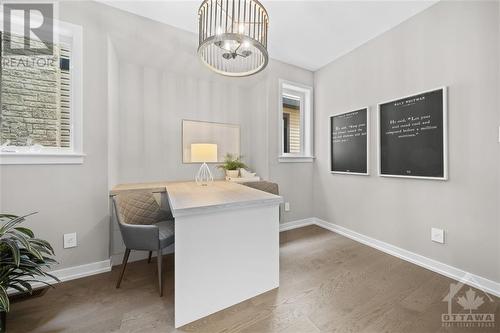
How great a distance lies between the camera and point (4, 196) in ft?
5.75

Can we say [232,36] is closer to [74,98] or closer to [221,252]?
[221,252]

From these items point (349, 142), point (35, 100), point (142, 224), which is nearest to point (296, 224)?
point (349, 142)

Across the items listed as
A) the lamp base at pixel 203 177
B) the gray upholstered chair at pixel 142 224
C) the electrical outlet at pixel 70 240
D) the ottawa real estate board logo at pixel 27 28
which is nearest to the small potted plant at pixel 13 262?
the electrical outlet at pixel 70 240

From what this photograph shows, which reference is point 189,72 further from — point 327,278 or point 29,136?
→ point 327,278

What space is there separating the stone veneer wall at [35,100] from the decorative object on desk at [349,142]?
3400 mm

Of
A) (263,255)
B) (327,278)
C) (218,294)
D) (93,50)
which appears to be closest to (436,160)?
(327,278)

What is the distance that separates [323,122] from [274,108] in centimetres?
92

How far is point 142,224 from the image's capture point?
216cm

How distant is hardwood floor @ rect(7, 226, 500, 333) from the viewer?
1.42m

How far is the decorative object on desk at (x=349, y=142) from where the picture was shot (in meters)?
2.83

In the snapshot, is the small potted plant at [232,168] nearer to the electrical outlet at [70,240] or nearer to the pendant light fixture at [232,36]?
the pendant light fixture at [232,36]

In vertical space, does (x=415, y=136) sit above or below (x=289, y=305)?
above

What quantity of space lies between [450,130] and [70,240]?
383cm

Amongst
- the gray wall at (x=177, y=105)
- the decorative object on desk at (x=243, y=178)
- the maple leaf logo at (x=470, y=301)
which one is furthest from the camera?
the decorative object on desk at (x=243, y=178)
